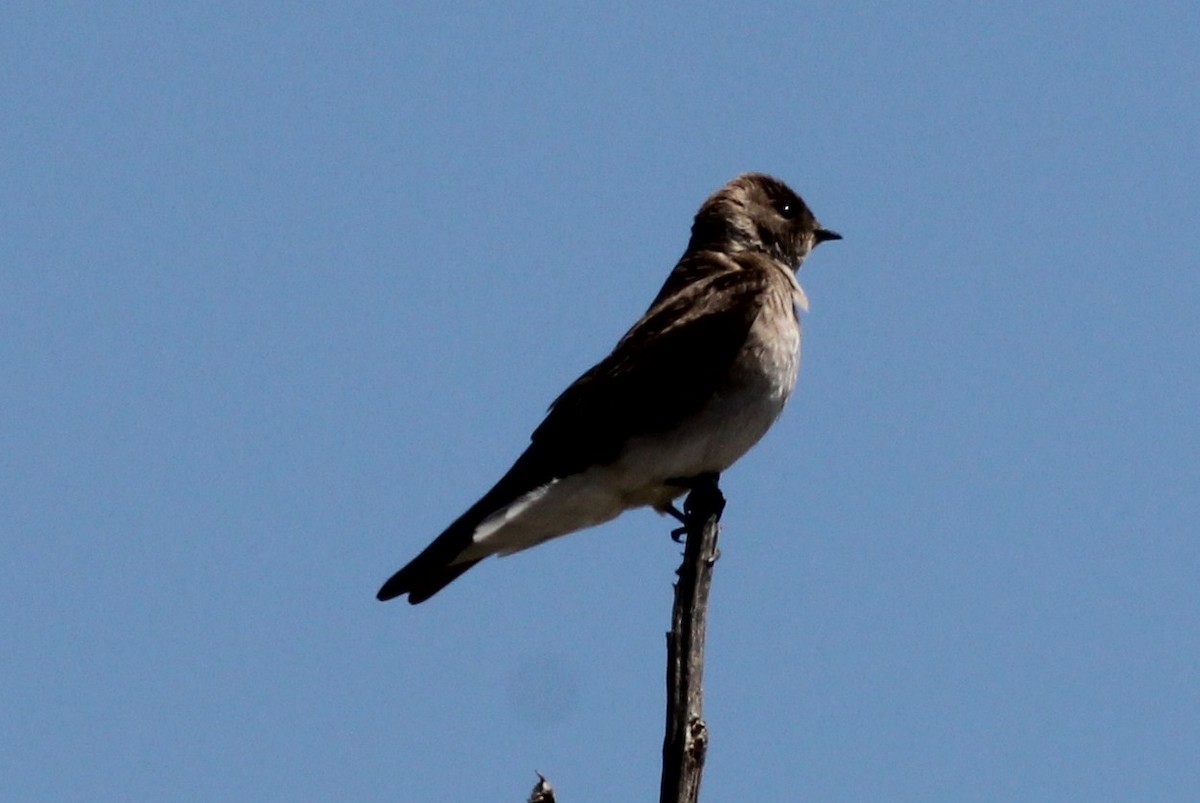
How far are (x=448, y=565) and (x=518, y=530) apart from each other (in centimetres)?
39

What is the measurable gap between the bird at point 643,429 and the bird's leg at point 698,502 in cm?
2

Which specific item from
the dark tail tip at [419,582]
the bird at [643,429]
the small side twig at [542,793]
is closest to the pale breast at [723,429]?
the bird at [643,429]

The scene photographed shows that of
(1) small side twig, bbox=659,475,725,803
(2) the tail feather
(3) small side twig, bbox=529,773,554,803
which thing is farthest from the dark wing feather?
(3) small side twig, bbox=529,773,554,803

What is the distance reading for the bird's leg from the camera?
29.1ft

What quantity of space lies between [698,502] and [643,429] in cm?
91

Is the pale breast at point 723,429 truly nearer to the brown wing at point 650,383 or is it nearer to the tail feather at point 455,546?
the brown wing at point 650,383

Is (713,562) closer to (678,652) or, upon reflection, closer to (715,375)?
(678,652)

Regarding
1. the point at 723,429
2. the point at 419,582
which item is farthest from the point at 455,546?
the point at 723,429

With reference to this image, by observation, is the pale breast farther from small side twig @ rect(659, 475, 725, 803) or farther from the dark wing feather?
small side twig @ rect(659, 475, 725, 803)

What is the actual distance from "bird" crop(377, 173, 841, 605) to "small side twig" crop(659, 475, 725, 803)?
1841mm

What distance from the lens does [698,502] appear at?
9.22 metres

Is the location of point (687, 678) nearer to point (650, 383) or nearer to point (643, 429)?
point (643, 429)

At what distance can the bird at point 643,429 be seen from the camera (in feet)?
32.5

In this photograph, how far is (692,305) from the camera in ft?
34.4
